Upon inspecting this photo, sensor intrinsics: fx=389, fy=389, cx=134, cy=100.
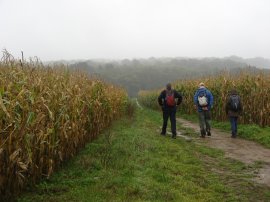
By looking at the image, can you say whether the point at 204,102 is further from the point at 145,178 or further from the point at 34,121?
the point at 34,121

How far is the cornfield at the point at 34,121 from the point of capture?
6.16m

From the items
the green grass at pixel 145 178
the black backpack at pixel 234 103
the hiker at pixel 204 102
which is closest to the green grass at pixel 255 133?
the black backpack at pixel 234 103

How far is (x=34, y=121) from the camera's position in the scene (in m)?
6.67

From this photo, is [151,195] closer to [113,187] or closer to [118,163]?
[113,187]

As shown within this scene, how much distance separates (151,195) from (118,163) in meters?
2.22

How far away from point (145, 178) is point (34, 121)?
8.67ft

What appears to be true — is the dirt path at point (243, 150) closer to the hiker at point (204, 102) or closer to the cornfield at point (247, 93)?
the hiker at point (204, 102)

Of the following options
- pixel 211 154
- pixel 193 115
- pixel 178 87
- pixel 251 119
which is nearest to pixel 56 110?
pixel 211 154

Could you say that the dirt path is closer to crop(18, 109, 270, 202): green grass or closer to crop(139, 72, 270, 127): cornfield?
crop(18, 109, 270, 202): green grass

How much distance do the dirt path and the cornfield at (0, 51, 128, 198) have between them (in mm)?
4461

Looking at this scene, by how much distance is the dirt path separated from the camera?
9.51 meters

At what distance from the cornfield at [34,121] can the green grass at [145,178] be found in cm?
37

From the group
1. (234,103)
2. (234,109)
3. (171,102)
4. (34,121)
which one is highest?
(34,121)

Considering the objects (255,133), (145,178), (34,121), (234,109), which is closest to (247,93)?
(234,109)
